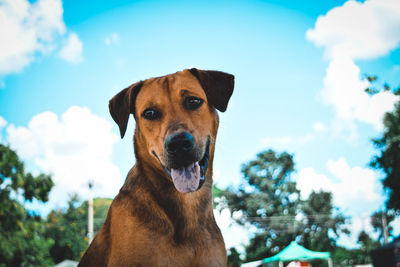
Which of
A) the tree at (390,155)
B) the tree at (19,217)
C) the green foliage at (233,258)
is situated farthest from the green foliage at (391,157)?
the tree at (19,217)

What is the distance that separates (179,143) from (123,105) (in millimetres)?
854

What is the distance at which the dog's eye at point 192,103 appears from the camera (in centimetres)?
282

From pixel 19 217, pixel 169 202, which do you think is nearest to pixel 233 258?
pixel 169 202

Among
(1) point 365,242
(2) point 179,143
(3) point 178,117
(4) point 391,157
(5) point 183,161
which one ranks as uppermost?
(4) point 391,157

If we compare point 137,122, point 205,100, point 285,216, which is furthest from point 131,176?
point 285,216

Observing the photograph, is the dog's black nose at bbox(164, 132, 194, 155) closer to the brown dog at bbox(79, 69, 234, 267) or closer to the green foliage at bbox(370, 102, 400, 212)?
the brown dog at bbox(79, 69, 234, 267)

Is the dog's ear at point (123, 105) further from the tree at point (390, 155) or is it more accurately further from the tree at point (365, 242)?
the tree at point (365, 242)

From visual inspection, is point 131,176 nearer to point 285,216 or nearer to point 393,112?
point 393,112

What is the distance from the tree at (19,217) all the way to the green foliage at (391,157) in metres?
21.1

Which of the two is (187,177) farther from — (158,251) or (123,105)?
(123,105)

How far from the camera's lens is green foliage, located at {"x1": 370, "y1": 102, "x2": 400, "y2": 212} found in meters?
21.5

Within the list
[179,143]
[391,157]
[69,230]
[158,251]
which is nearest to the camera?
[158,251]

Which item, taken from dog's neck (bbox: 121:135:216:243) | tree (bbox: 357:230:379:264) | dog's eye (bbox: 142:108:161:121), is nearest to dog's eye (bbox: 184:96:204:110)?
dog's eye (bbox: 142:108:161:121)

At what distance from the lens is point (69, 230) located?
37594mm
